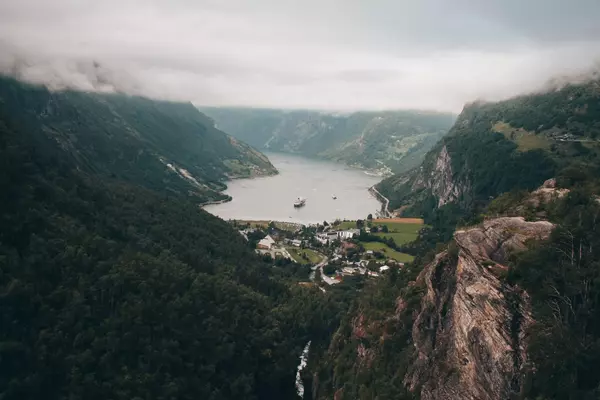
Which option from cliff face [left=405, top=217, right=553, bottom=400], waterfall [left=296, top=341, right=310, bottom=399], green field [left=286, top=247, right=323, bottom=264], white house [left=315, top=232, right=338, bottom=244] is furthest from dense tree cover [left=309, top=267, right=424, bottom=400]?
white house [left=315, top=232, right=338, bottom=244]

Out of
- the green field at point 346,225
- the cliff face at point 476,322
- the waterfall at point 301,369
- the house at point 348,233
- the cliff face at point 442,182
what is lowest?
the green field at point 346,225

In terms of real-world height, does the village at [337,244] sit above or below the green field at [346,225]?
above

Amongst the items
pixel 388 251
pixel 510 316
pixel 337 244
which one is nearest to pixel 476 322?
pixel 510 316

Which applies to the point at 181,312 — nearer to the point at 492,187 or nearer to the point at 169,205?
the point at 169,205

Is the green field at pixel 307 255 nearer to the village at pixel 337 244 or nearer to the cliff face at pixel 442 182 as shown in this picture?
the village at pixel 337 244

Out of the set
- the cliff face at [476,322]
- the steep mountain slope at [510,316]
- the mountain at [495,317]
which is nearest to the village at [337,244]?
the mountain at [495,317]
